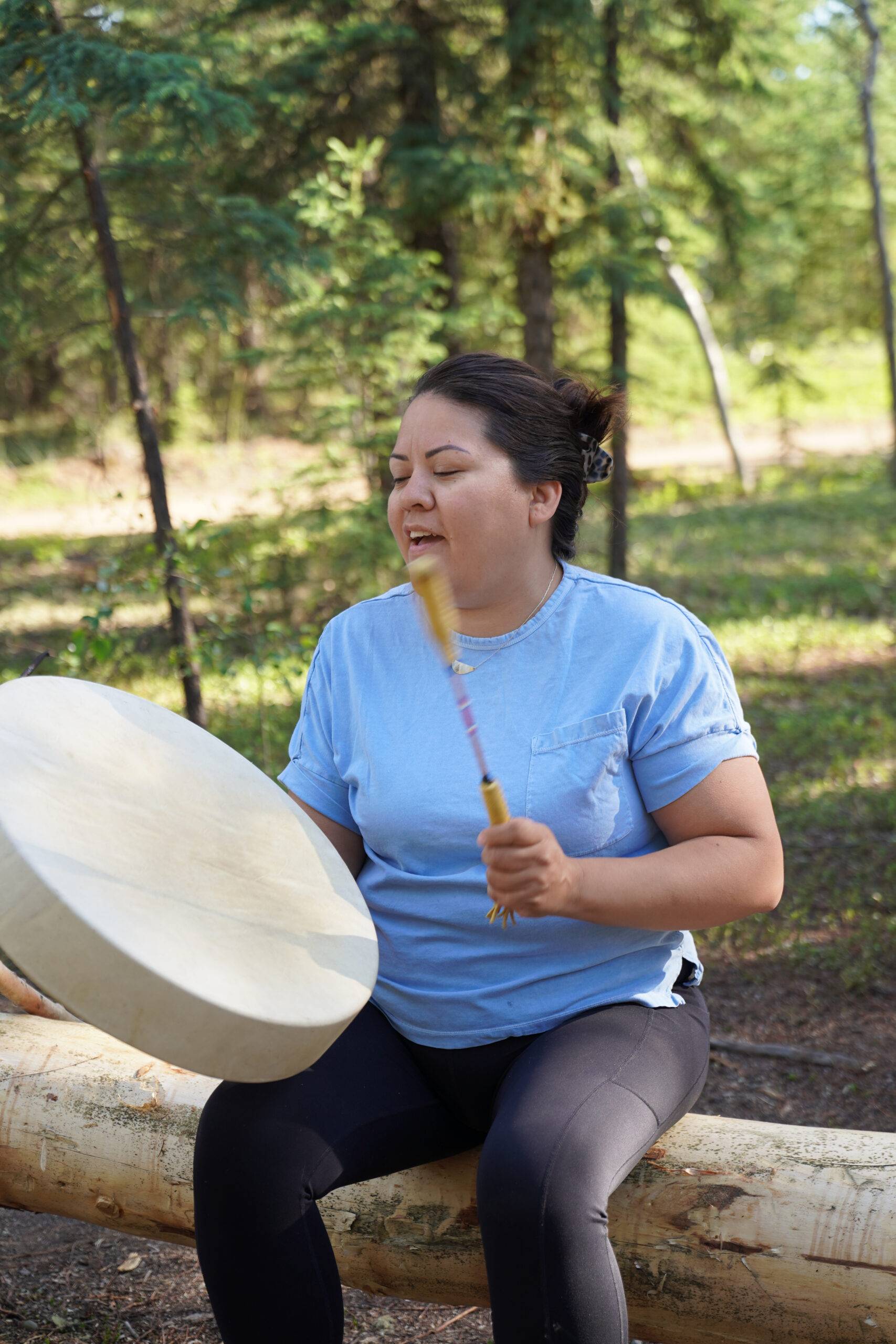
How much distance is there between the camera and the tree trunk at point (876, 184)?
11883mm

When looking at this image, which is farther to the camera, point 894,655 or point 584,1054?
point 894,655

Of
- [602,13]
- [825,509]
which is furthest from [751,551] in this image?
[602,13]

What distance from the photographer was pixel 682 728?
1.65 meters

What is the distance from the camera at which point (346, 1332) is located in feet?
7.14

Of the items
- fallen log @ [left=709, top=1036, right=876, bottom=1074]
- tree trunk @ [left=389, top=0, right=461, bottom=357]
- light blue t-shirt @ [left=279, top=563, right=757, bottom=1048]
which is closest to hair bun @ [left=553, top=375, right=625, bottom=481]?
light blue t-shirt @ [left=279, top=563, right=757, bottom=1048]

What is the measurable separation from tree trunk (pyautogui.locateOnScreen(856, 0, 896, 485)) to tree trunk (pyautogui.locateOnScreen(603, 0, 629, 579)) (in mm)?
5379

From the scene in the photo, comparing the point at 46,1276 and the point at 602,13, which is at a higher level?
the point at 602,13

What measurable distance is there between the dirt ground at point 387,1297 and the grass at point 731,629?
25cm

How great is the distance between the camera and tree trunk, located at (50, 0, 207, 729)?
178 inches

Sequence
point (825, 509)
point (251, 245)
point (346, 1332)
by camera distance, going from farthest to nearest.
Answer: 1. point (825, 509)
2. point (251, 245)
3. point (346, 1332)

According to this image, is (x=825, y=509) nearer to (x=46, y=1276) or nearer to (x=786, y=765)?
(x=786, y=765)

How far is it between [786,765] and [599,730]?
157 inches

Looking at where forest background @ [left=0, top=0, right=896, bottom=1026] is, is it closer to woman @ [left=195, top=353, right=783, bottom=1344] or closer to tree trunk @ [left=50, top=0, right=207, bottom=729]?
tree trunk @ [left=50, top=0, right=207, bottom=729]

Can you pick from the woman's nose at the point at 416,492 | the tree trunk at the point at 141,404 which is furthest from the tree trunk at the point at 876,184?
the woman's nose at the point at 416,492
